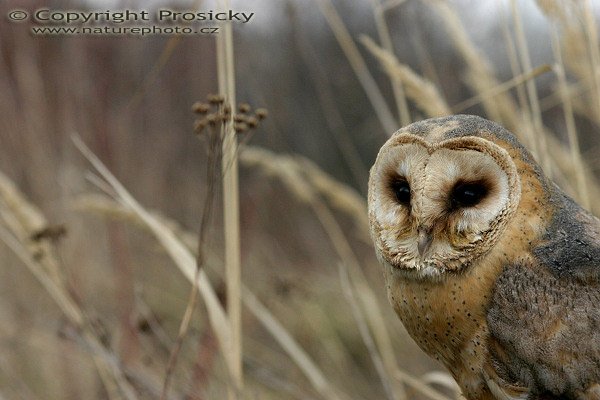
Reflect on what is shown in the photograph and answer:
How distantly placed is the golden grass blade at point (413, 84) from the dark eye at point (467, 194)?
458 millimetres

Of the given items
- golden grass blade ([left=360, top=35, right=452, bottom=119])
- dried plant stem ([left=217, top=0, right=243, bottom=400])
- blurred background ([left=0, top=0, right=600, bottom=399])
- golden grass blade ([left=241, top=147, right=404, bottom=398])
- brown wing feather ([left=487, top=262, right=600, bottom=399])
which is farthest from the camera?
golden grass blade ([left=241, top=147, right=404, bottom=398])

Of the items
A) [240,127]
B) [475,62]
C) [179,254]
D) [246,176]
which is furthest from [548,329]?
[246,176]

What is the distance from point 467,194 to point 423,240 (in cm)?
10

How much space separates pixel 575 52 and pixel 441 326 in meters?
1.04

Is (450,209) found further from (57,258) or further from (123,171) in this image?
(123,171)

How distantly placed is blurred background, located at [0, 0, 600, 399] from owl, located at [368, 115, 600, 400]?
0.37m

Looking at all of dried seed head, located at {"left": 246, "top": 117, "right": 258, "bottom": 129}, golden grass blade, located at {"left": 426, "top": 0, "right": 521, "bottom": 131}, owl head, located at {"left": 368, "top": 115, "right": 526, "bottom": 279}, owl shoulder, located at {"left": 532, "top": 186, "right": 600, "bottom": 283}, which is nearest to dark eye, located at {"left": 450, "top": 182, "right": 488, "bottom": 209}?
owl head, located at {"left": 368, "top": 115, "right": 526, "bottom": 279}

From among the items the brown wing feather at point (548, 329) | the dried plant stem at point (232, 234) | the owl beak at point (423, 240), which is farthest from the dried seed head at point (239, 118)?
the brown wing feather at point (548, 329)

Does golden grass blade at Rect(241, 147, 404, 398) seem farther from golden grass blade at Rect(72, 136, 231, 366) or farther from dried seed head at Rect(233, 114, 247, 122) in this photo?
dried seed head at Rect(233, 114, 247, 122)

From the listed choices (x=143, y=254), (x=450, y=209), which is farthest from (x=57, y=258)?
(x=143, y=254)

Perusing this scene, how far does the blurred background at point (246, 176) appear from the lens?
1800 mm

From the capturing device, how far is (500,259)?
48.6 inches

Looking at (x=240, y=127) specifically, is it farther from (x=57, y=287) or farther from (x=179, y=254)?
(x=57, y=287)

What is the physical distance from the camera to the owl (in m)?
1.22
